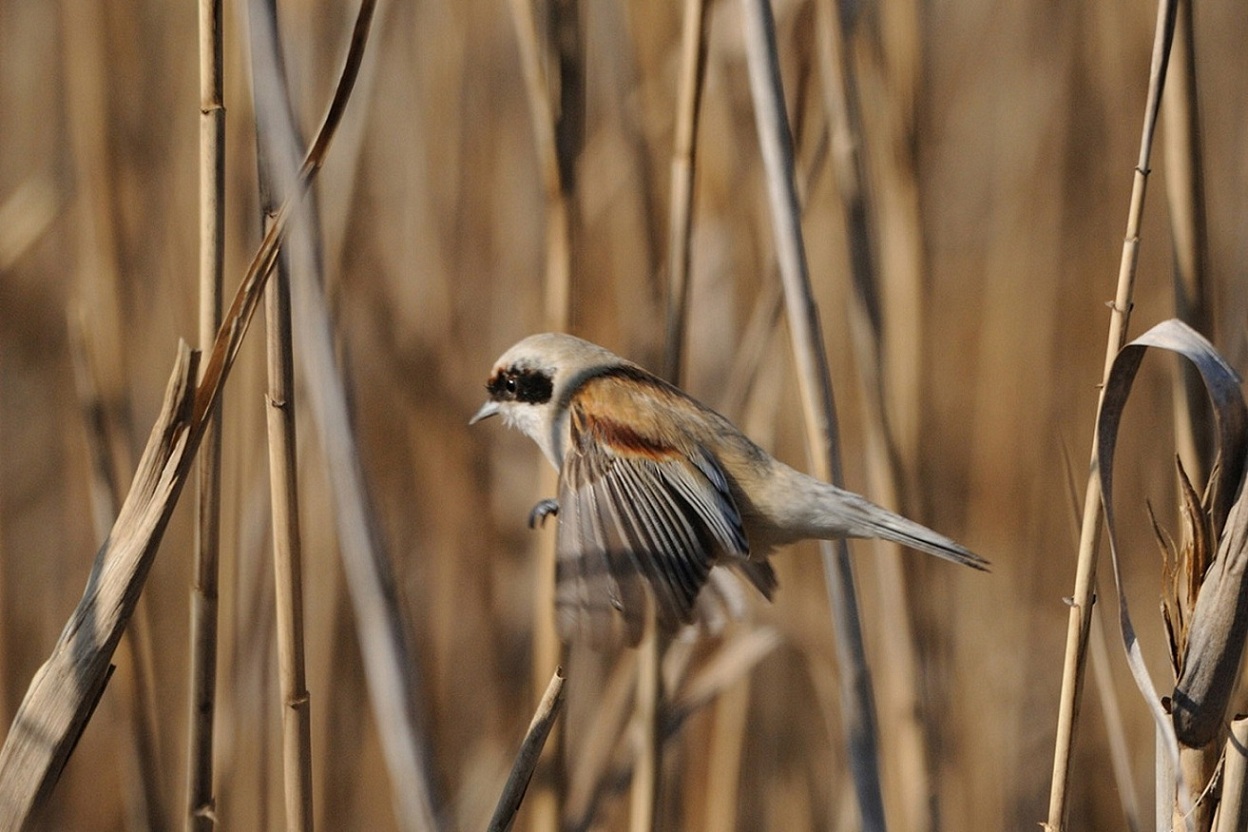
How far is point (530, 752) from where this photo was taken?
903mm

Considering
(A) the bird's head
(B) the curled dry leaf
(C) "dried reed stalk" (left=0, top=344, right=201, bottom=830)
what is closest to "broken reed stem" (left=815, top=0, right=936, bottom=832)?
(A) the bird's head

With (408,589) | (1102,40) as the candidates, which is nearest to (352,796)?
(408,589)

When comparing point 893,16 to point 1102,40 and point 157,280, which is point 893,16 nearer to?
point 1102,40

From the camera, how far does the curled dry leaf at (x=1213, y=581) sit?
2.55ft

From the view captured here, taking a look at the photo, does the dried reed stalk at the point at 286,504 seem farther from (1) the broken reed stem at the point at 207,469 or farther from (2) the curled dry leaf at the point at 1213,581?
(2) the curled dry leaf at the point at 1213,581

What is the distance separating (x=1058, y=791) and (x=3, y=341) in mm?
1844

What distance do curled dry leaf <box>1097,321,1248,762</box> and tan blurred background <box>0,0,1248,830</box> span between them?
0.78 m

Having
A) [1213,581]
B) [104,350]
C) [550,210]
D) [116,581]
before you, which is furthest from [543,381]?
[1213,581]

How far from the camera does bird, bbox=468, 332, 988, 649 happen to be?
108cm

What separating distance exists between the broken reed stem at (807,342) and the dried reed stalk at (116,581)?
0.45 metres

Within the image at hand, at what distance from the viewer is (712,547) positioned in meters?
1.26

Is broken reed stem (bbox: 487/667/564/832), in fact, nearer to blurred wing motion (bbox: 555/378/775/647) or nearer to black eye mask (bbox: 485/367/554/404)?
blurred wing motion (bbox: 555/378/775/647)

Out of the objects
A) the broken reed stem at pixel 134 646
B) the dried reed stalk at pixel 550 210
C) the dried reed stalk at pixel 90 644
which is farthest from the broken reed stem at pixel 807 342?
the broken reed stem at pixel 134 646

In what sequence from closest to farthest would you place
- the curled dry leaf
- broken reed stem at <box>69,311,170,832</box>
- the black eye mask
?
the curled dry leaf, broken reed stem at <box>69,311,170,832</box>, the black eye mask
